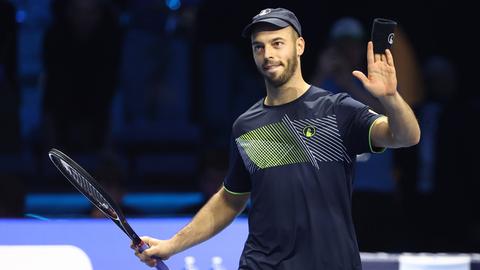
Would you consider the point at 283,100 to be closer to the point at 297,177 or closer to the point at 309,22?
the point at 297,177

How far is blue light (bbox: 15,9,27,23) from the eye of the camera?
8500mm

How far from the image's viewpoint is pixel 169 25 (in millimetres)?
8586

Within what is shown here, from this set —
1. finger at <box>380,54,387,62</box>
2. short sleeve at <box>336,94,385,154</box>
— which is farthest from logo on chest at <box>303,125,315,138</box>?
finger at <box>380,54,387,62</box>

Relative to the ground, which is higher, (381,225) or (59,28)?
(59,28)

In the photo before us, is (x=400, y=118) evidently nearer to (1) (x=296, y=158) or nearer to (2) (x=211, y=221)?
(1) (x=296, y=158)

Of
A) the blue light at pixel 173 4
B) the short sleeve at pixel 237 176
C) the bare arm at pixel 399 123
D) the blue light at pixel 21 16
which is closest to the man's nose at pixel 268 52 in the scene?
the short sleeve at pixel 237 176

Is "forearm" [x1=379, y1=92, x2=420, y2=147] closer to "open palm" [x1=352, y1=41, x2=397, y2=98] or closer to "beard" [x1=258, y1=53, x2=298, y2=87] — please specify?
"open palm" [x1=352, y1=41, x2=397, y2=98]

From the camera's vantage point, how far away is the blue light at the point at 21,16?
8.50 metres

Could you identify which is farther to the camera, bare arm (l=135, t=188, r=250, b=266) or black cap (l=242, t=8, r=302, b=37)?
bare arm (l=135, t=188, r=250, b=266)

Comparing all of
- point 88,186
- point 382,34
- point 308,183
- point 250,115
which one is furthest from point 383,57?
point 88,186

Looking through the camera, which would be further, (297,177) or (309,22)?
(309,22)

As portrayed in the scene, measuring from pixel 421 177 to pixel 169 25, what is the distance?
2172mm

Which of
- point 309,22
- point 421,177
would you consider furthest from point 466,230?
point 309,22

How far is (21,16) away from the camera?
852 centimetres
